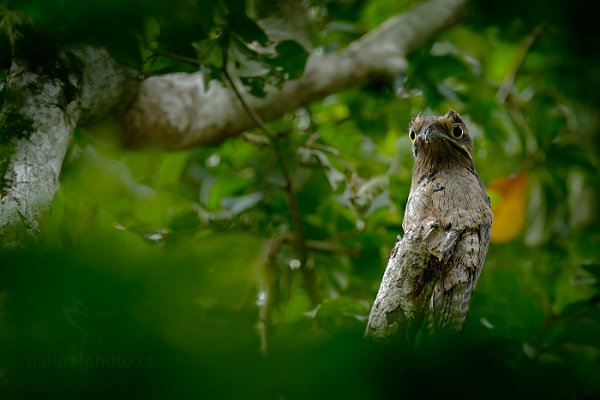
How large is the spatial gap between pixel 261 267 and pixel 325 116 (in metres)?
1.80

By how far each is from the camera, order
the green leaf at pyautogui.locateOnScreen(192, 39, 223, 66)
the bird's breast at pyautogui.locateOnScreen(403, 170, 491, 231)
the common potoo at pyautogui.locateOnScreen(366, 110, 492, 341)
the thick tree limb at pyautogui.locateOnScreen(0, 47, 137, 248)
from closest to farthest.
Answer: the thick tree limb at pyautogui.locateOnScreen(0, 47, 137, 248), the common potoo at pyautogui.locateOnScreen(366, 110, 492, 341), the bird's breast at pyautogui.locateOnScreen(403, 170, 491, 231), the green leaf at pyautogui.locateOnScreen(192, 39, 223, 66)

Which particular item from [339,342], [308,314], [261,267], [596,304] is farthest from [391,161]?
[339,342]

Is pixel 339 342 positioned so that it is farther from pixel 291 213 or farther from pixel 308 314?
pixel 291 213

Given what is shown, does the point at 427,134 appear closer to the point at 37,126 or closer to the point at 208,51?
the point at 208,51

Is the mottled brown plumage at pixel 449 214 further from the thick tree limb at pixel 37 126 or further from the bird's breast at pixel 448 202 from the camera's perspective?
the thick tree limb at pixel 37 126

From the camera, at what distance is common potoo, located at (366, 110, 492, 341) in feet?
5.52

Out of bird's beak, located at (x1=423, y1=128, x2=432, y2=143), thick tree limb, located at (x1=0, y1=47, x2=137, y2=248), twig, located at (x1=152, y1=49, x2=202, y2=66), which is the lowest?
thick tree limb, located at (x1=0, y1=47, x2=137, y2=248)

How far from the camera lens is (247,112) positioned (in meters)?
3.04

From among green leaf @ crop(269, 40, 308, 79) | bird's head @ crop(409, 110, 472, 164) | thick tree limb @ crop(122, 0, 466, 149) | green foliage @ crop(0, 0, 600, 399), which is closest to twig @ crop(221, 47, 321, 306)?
green foliage @ crop(0, 0, 600, 399)

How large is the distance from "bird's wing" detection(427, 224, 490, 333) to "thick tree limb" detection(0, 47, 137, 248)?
3.47ft

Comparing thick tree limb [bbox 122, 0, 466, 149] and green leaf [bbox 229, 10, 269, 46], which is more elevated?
thick tree limb [bbox 122, 0, 466, 149]

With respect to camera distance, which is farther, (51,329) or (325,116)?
(325,116)

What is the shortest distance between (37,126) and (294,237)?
1.81 metres

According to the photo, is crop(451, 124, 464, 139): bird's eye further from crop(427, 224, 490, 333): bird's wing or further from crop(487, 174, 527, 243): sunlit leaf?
crop(487, 174, 527, 243): sunlit leaf
